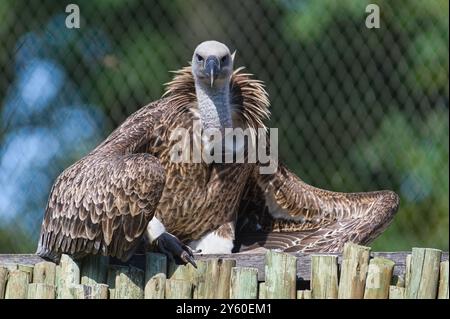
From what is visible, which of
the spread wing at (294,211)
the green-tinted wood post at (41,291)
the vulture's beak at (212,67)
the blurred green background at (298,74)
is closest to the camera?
the green-tinted wood post at (41,291)

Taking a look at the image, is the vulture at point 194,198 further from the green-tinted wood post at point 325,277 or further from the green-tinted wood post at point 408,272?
the green-tinted wood post at point 408,272

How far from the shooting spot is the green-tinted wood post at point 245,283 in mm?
4602

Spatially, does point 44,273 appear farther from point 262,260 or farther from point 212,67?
point 212,67

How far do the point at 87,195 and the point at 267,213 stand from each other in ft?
3.54

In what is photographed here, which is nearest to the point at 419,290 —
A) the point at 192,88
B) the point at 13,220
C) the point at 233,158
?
the point at 233,158

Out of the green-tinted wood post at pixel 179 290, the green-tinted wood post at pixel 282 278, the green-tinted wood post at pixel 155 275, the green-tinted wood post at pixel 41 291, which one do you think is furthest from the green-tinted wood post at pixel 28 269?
the green-tinted wood post at pixel 282 278

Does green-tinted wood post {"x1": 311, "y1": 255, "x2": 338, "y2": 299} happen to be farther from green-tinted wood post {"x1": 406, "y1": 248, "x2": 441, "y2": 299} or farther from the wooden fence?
green-tinted wood post {"x1": 406, "y1": 248, "x2": 441, "y2": 299}

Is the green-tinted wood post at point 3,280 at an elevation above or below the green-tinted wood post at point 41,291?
above

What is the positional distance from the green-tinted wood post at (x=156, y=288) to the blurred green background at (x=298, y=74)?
131 inches

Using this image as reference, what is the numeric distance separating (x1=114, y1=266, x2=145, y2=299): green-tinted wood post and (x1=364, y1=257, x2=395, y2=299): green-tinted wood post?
84 centimetres

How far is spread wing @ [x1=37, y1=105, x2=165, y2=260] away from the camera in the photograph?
5.07 meters

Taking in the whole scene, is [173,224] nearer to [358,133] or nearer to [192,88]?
[192,88]
